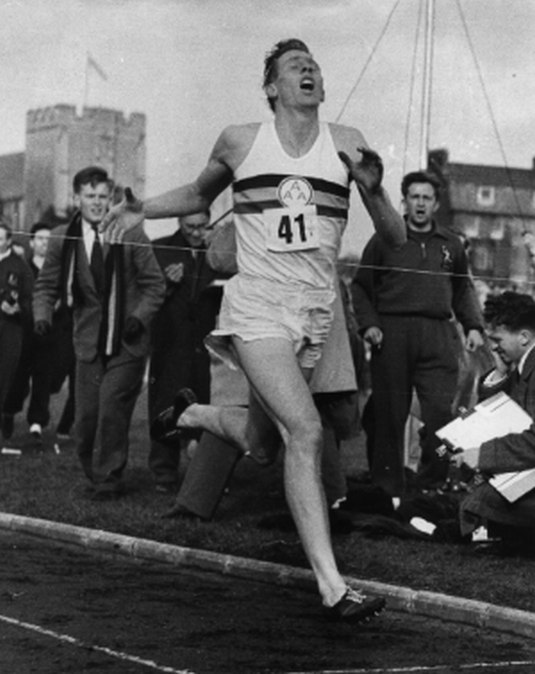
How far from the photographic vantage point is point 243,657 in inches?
267

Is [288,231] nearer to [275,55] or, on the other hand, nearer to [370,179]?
[370,179]

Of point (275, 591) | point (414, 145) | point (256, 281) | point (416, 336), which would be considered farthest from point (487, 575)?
point (414, 145)

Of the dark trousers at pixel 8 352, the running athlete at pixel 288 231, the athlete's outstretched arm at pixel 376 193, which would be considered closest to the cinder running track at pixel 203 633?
the running athlete at pixel 288 231

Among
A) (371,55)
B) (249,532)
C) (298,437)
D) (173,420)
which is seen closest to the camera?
(298,437)

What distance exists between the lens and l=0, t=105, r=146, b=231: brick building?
492 inches

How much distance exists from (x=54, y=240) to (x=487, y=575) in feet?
15.8

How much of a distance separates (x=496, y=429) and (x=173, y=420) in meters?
2.05

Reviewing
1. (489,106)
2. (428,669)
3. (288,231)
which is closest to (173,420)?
(288,231)

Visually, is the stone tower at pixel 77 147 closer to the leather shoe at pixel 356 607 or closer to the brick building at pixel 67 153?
the brick building at pixel 67 153

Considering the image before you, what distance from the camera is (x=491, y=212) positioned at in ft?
40.4

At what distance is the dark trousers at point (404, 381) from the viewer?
11609 millimetres

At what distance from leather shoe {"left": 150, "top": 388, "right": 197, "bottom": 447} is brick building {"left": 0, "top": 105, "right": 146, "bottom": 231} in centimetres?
190

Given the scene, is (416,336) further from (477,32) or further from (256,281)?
(256,281)

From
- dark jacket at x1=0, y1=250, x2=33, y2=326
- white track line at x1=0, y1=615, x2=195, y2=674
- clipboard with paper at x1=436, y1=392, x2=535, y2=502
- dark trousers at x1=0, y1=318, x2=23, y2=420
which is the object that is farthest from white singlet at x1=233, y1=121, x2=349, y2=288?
dark trousers at x1=0, y1=318, x2=23, y2=420
